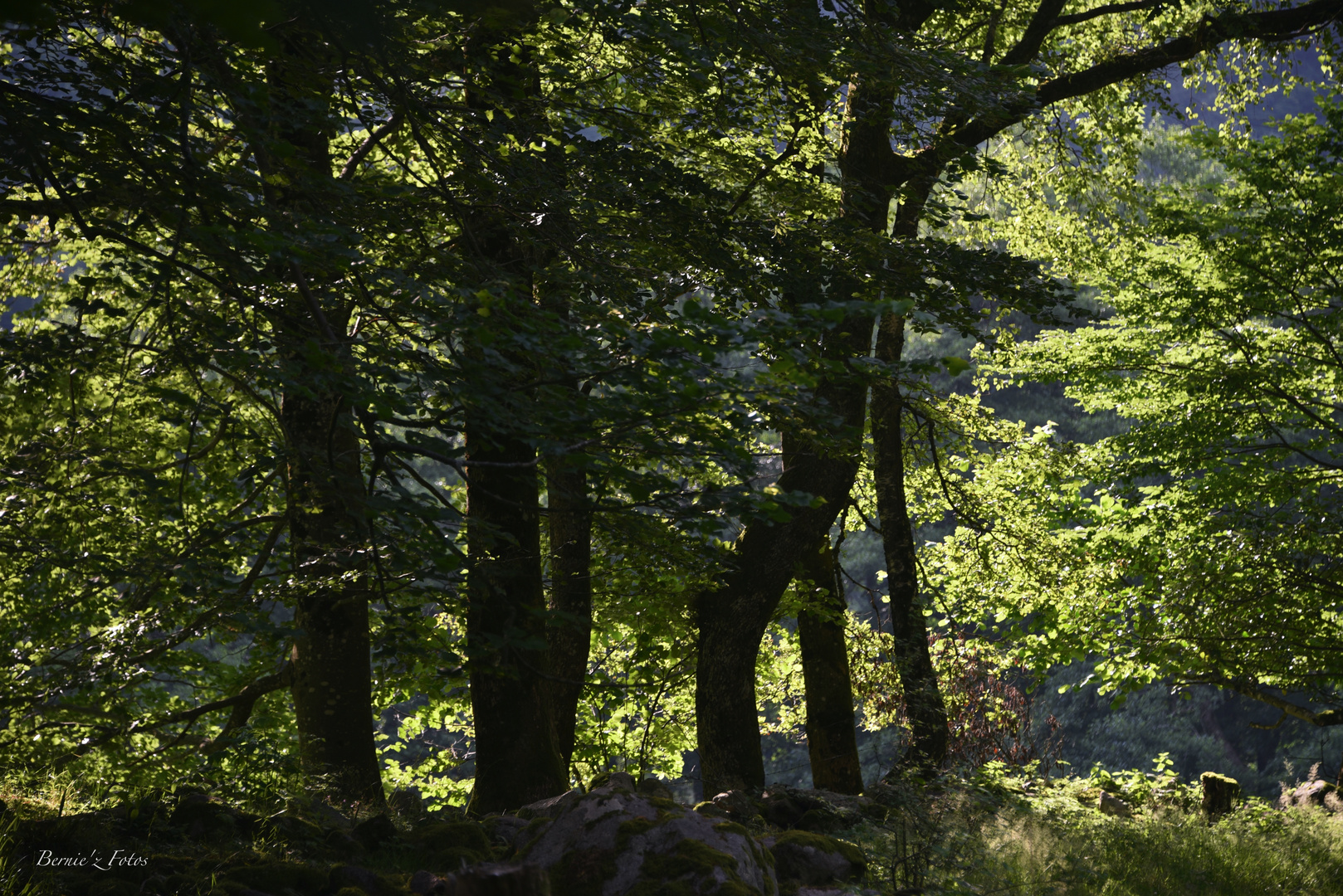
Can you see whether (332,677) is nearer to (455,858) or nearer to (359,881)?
(455,858)

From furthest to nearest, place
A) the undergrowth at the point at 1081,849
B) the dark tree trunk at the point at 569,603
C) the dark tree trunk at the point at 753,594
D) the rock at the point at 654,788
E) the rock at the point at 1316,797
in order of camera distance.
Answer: the rock at the point at 1316,797 → the dark tree trunk at the point at 569,603 → the dark tree trunk at the point at 753,594 → the rock at the point at 654,788 → the undergrowth at the point at 1081,849

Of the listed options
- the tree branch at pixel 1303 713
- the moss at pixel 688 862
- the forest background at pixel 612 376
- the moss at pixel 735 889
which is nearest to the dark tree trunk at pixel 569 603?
the forest background at pixel 612 376

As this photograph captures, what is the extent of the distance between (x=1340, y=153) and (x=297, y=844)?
40.5ft

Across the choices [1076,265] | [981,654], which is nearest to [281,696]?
[981,654]

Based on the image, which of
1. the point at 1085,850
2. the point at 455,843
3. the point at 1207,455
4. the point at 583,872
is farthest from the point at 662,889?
the point at 1207,455

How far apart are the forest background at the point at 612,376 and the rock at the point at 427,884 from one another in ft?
3.23

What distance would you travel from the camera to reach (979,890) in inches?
221

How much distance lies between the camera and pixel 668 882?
4.15m

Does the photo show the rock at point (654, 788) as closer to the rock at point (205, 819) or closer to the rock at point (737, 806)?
the rock at point (737, 806)

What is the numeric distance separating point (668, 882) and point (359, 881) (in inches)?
53.6

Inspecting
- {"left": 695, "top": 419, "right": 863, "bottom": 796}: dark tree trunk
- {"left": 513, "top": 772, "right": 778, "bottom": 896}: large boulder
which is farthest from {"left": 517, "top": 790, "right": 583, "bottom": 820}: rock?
{"left": 695, "top": 419, "right": 863, "bottom": 796}: dark tree trunk

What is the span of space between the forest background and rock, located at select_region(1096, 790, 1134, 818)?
1.38 m

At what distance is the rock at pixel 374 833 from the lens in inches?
197

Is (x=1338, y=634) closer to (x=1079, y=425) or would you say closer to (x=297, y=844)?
(x=297, y=844)
